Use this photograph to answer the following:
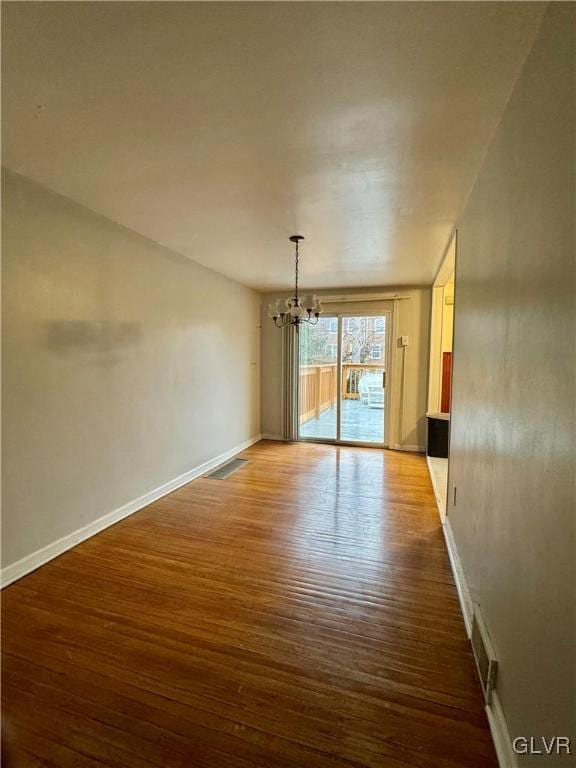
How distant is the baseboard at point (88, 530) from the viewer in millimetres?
2277

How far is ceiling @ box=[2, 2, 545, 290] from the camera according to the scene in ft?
3.87

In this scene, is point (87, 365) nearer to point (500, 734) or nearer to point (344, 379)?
point (500, 734)

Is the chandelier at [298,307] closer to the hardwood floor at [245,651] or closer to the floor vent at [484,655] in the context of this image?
the hardwood floor at [245,651]

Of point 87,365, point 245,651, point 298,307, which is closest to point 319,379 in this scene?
point 298,307

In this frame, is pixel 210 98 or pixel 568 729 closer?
pixel 568 729

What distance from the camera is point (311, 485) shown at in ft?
13.0

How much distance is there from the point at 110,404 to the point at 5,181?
1.61m

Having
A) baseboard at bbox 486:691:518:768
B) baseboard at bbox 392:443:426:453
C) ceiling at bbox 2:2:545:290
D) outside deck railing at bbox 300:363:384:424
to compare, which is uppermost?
ceiling at bbox 2:2:545:290

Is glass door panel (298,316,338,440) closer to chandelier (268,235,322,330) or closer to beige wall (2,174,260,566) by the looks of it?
beige wall (2,174,260,566)

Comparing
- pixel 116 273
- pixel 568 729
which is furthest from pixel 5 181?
pixel 568 729

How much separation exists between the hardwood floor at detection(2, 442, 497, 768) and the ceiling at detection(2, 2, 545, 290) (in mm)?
2449

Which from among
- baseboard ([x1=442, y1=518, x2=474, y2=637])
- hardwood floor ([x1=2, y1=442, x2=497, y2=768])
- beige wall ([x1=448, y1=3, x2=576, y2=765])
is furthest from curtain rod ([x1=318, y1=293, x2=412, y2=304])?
beige wall ([x1=448, y1=3, x2=576, y2=765])

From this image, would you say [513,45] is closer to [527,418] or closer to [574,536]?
[527,418]

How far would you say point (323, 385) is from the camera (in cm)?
611
